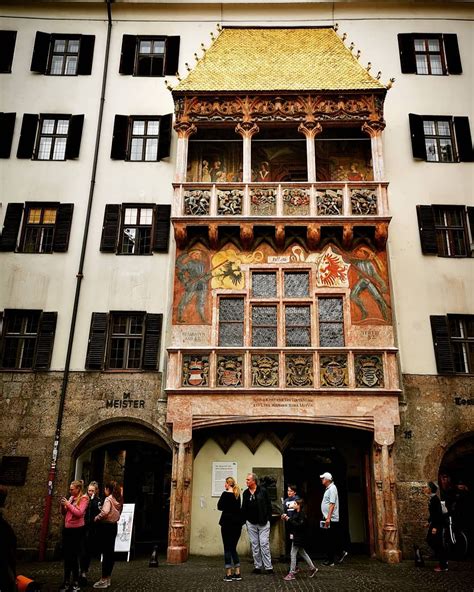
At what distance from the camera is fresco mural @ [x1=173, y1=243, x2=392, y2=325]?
16.0 meters

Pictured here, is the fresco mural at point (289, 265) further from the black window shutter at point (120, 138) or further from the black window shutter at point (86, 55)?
the black window shutter at point (86, 55)

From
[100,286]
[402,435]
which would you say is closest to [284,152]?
[100,286]

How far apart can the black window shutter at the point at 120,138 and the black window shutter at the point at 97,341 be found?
576cm

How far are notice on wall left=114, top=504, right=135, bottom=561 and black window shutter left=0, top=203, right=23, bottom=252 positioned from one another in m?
9.13

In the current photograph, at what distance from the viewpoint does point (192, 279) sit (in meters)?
16.5

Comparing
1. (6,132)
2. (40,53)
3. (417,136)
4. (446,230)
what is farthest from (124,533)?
(40,53)

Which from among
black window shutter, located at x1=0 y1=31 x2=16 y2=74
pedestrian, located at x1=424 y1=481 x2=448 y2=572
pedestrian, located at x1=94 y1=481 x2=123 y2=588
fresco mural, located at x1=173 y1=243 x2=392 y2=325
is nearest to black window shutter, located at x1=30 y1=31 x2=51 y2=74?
black window shutter, located at x1=0 y1=31 x2=16 y2=74

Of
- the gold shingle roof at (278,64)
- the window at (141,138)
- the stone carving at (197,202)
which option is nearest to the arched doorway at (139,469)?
the stone carving at (197,202)

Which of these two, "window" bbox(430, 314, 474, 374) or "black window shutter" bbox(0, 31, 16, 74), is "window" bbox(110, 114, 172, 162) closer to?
"black window shutter" bbox(0, 31, 16, 74)

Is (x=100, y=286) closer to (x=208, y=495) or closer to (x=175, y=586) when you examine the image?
(x=208, y=495)

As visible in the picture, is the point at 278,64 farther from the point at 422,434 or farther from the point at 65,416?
the point at 65,416

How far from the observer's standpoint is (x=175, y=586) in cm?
1038

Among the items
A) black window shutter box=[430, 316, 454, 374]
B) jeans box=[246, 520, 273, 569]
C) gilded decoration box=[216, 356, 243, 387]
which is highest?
black window shutter box=[430, 316, 454, 374]

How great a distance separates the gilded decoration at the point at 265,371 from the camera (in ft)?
49.2
